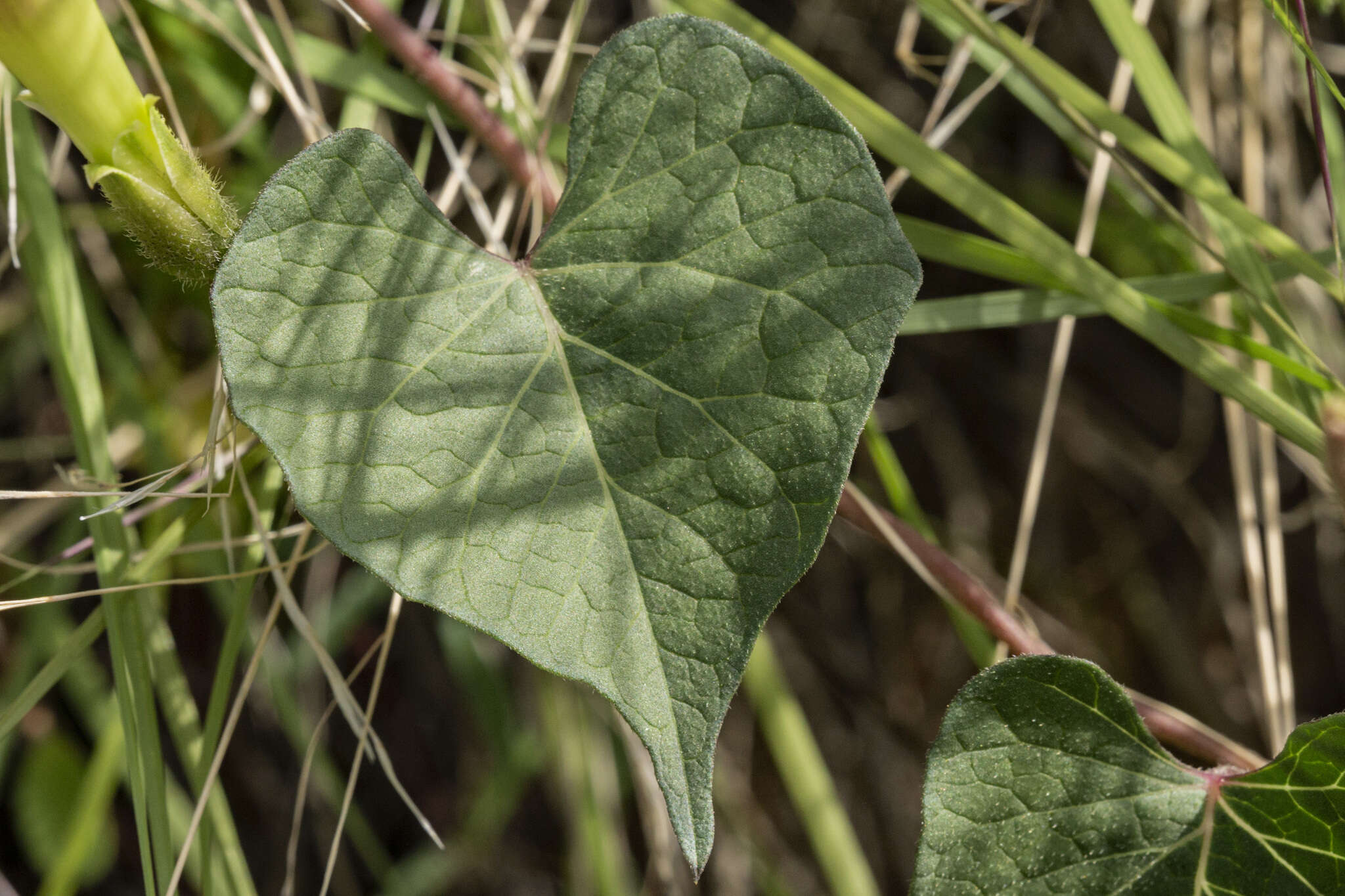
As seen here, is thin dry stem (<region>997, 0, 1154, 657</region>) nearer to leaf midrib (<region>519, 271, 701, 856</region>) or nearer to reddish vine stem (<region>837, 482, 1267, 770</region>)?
reddish vine stem (<region>837, 482, 1267, 770</region>)

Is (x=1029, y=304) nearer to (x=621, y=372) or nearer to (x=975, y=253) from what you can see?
(x=975, y=253)

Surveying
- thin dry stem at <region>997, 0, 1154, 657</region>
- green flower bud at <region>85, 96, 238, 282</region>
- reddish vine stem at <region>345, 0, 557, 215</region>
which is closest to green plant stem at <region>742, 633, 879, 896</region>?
thin dry stem at <region>997, 0, 1154, 657</region>

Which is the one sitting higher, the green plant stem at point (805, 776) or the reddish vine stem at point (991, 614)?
the reddish vine stem at point (991, 614)

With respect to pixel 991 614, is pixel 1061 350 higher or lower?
higher

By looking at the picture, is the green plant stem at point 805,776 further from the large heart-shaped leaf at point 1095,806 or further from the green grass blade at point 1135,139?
the green grass blade at point 1135,139

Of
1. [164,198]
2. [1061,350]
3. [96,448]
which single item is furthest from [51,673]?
[1061,350]

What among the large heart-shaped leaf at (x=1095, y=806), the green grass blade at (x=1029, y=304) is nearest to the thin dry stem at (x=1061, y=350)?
the green grass blade at (x=1029, y=304)
